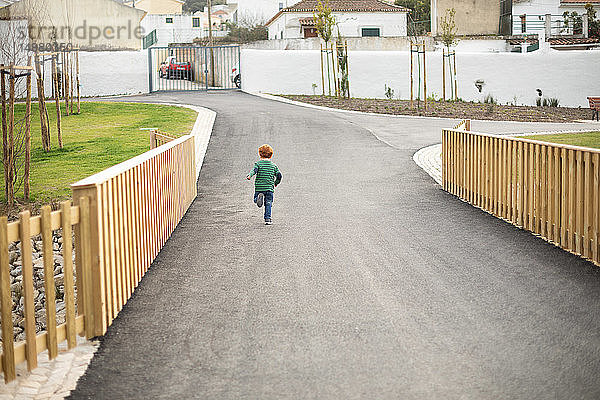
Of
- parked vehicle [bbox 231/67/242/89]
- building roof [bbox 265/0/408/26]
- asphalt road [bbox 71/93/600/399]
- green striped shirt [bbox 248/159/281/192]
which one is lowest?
asphalt road [bbox 71/93/600/399]

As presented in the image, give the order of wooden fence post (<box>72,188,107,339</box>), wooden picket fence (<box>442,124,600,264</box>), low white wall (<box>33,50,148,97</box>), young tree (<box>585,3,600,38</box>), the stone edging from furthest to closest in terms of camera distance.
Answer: young tree (<box>585,3,600,38</box>) < low white wall (<box>33,50,148,97</box>) < the stone edging < wooden picket fence (<box>442,124,600,264</box>) < wooden fence post (<box>72,188,107,339</box>)

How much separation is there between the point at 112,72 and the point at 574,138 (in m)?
24.5

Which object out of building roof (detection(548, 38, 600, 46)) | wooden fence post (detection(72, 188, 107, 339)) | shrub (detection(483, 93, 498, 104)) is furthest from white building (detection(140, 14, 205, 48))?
wooden fence post (detection(72, 188, 107, 339))

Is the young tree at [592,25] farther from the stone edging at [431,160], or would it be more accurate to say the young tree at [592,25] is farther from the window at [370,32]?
the stone edging at [431,160]

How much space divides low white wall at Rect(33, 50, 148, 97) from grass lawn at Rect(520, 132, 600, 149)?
22715 millimetres

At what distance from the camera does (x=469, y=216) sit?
36.5 feet

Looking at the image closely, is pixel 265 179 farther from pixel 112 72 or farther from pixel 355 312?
pixel 112 72

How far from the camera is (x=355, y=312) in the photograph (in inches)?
251

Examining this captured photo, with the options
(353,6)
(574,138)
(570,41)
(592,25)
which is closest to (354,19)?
(353,6)

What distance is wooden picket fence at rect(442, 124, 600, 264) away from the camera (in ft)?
27.0

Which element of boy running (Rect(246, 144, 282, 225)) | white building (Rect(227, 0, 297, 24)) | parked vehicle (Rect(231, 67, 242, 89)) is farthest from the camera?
white building (Rect(227, 0, 297, 24))

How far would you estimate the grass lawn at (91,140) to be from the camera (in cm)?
1520

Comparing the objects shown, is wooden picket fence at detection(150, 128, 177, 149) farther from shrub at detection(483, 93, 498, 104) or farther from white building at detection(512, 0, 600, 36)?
white building at detection(512, 0, 600, 36)

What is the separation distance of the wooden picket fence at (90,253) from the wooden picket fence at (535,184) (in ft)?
15.2
